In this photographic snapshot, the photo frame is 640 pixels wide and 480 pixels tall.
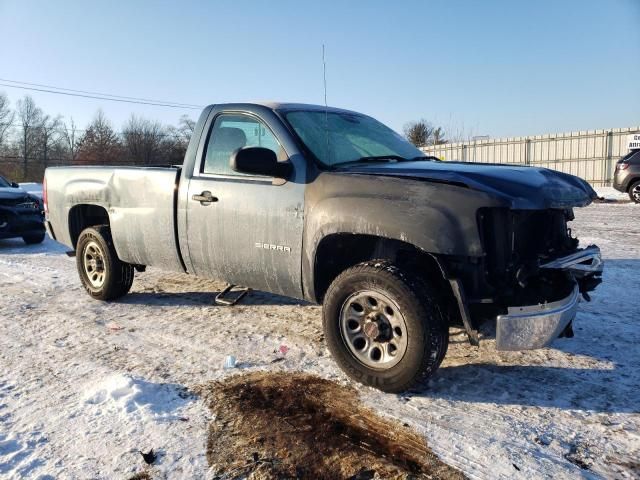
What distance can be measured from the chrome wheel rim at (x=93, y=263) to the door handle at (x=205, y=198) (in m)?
1.72

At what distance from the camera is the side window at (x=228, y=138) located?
4.27 metres

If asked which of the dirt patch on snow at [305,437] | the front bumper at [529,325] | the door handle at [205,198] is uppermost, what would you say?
the door handle at [205,198]

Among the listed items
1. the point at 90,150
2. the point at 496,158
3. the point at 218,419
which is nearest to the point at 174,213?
the point at 218,419

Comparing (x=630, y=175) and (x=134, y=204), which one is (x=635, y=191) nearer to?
(x=630, y=175)

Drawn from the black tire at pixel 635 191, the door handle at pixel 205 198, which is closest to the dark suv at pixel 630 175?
the black tire at pixel 635 191

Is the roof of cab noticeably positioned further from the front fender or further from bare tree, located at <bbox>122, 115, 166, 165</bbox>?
bare tree, located at <bbox>122, 115, 166, 165</bbox>

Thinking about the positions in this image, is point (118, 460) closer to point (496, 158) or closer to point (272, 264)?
point (272, 264)

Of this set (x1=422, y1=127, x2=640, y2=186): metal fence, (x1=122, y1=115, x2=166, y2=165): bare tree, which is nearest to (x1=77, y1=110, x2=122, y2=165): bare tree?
(x1=122, y1=115, x2=166, y2=165): bare tree

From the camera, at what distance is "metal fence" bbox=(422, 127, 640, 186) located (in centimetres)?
2322

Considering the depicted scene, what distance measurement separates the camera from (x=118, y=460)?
2561 millimetres

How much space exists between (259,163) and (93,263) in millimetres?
2912

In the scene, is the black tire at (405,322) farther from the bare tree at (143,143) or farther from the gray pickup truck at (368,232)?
the bare tree at (143,143)

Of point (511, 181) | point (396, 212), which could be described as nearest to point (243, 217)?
point (396, 212)

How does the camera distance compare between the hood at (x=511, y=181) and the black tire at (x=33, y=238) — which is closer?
the hood at (x=511, y=181)
